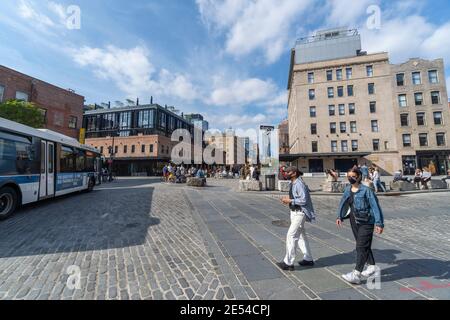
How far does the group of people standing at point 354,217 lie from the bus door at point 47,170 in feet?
31.9

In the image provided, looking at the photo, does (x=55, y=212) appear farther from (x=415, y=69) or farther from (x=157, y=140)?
(x=415, y=69)

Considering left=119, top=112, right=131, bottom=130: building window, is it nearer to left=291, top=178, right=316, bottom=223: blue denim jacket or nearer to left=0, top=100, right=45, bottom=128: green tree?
left=0, top=100, right=45, bottom=128: green tree

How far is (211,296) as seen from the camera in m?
2.67

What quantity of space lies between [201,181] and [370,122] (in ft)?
110

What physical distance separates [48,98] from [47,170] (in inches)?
895

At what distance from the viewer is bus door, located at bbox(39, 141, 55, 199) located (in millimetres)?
8117

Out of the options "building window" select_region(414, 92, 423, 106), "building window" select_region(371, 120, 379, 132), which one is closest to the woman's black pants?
"building window" select_region(371, 120, 379, 132)

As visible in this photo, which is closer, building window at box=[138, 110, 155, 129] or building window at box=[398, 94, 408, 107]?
building window at box=[398, 94, 408, 107]

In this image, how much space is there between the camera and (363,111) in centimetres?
3541

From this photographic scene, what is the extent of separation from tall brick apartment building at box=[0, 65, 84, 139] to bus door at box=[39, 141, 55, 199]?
19721 millimetres

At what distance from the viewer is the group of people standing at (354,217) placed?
2873 mm

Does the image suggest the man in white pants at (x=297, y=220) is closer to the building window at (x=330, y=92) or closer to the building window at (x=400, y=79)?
the building window at (x=330, y=92)

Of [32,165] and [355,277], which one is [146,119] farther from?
[355,277]
